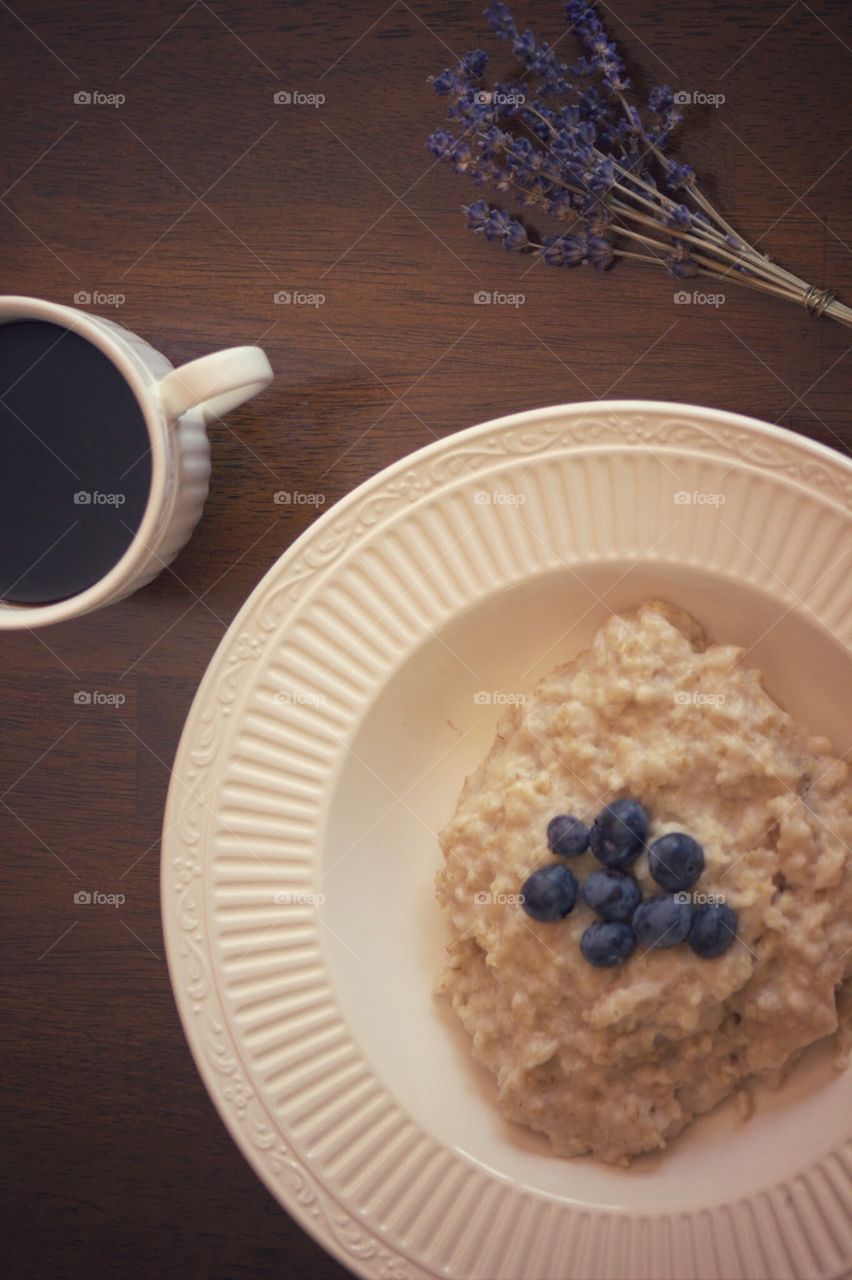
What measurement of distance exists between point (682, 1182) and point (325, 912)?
602 mm

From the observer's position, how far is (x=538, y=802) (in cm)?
145

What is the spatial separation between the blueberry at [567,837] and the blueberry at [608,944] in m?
0.10

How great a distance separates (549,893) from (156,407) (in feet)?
2.65

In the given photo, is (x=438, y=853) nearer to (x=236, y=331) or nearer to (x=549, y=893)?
(x=549, y=893)

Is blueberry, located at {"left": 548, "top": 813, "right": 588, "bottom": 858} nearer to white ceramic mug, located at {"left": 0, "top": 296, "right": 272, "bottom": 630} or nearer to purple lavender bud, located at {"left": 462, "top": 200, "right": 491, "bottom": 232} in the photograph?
white ceramic mug, located at {"left": 0, "top": 296, "right": 272, "bottom": 630}

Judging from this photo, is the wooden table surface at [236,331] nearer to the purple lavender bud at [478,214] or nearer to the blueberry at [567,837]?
the purple lavender bud at [478,214]

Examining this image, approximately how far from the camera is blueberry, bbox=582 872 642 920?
1368 mm

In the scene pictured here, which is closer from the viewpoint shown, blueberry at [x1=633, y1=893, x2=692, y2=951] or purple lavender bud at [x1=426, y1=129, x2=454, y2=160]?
blueberry at [x1=633, y1=893, x2=692, y2=951]

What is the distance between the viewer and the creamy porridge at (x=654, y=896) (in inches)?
54.7

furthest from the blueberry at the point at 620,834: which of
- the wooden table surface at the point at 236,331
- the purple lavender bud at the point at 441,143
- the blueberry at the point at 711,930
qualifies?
the purple lavender bud at the point at 441,143

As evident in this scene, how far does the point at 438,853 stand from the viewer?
1643mm

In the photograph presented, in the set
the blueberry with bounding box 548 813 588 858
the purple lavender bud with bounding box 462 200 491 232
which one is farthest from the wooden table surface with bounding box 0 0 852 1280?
the blueberry with bounding box 548 813 588 858

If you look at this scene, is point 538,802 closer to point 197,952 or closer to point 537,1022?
point 537,1022

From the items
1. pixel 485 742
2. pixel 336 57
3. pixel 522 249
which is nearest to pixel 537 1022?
pixel 485 742
